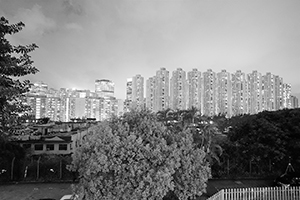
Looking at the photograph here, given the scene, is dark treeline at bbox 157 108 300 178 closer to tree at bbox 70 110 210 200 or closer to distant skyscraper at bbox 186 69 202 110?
tree at bbox 70 110 210 200

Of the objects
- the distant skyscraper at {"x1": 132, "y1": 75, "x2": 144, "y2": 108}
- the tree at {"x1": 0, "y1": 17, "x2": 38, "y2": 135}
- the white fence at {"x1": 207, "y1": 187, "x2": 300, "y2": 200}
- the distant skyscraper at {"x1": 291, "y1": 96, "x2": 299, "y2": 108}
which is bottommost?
the white fence at {"x1": 207, "y1": 187, "x2": 300, "y2": 200}

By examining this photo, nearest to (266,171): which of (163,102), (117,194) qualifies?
(117,194)

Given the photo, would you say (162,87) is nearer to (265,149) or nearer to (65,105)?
(265,149)

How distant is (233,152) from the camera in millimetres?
15023

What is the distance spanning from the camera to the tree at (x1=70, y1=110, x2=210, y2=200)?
6145mm

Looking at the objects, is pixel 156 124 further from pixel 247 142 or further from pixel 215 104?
pixel 215 104

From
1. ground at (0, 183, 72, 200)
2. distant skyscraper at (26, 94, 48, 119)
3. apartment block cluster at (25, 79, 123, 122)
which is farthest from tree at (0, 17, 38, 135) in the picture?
distant skyscraper at (26, 94, 48, 119)

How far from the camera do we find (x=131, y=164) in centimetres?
623

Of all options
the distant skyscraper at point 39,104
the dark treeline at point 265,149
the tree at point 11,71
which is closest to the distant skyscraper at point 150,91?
the distant skyscraper at point 39,104

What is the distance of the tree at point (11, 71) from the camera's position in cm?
967

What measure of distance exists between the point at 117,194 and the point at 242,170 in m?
11.4

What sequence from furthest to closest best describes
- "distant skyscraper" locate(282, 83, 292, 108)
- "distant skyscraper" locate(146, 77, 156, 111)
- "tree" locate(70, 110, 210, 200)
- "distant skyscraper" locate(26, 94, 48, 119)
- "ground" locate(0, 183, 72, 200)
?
"distant skyscraper" locate(26, 94, 48, 119)
"distant skyscraper" locate(146, 77, 156, 111)
"distant skyscraper" locate(282, 83, 292, 108)
"ground" locate(0, 183, 72, 200)
"tree" locate(70, 110, 210, 200)

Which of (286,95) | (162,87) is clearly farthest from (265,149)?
(286,95)

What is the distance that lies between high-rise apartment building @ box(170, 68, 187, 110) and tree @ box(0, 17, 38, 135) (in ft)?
236
